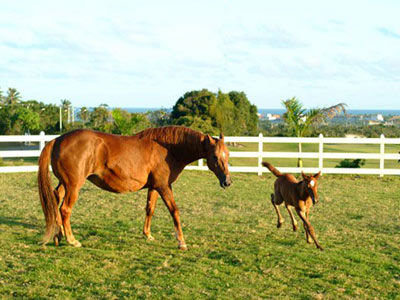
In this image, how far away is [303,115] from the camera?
1883 cm

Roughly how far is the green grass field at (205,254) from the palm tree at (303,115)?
26.4 ft

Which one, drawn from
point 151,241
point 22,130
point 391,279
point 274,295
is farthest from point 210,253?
point 22,130

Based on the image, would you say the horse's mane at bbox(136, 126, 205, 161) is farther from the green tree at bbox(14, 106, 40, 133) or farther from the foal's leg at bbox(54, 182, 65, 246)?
the green tree at bbox(14, 106, 40, 133)

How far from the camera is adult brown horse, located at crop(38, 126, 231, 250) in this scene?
6.48 meters

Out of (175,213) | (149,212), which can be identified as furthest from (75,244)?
(175,213)

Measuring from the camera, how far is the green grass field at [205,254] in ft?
16.4

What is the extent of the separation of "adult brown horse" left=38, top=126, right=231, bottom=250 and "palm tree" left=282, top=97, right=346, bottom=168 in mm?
12188

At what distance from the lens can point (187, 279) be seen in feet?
17.2

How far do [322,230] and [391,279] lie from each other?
8.35 ft

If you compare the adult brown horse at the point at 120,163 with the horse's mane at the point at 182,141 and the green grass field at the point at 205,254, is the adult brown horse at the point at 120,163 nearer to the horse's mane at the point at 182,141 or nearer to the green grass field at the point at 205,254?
the horse's mane at the point at 182,141

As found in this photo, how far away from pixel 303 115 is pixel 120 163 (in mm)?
13377

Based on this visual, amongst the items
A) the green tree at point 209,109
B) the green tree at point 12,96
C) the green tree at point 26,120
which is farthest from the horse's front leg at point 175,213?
the green tree at point 12,96

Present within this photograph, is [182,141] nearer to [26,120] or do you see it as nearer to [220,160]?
[220,160]

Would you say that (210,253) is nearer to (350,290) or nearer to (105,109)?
(350,290)
